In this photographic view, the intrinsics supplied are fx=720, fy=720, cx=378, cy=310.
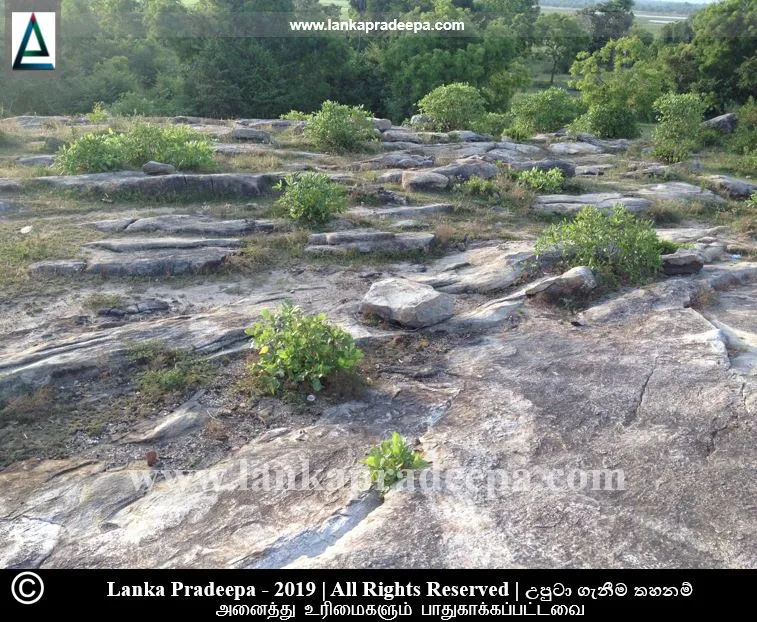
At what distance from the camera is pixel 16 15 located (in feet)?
68.9

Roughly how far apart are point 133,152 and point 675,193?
945 cm

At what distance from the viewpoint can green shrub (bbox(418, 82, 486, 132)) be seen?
1876cm

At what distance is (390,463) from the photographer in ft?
14.5

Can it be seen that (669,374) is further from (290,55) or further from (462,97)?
(290,55)

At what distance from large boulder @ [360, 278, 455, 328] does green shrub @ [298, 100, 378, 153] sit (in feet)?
27.7

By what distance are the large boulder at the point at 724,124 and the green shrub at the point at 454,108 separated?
29.8 feet

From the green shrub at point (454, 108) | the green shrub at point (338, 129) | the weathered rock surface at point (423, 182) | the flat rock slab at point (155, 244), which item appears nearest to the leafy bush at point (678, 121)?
the green shrub at point (454, 108)

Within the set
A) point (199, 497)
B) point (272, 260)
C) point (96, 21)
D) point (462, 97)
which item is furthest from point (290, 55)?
point (199, 497)

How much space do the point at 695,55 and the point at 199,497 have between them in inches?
1295

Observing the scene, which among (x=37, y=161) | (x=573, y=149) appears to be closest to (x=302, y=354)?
(x=37, y=161)

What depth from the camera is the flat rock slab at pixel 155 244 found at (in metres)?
8.57

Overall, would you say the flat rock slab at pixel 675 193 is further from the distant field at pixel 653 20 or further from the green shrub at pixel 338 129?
the distant field at pixel 653 20

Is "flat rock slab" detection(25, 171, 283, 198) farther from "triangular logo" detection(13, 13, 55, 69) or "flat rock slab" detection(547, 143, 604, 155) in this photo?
"triangular logo" detection(13, 13, 55, 69)

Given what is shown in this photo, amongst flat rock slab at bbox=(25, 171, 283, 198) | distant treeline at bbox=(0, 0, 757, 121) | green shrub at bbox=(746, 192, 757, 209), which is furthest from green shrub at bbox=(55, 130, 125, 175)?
distant treeline at bbox=(0, 0, 757, 121)
